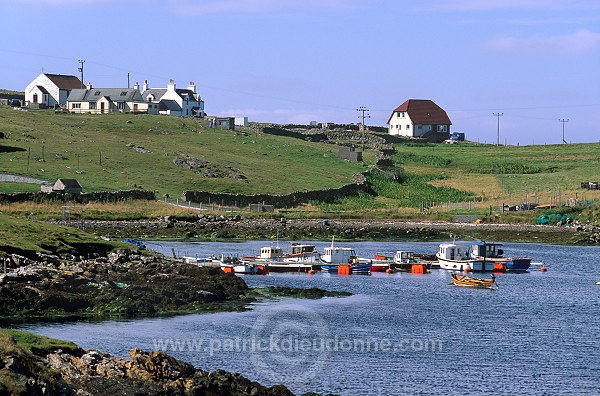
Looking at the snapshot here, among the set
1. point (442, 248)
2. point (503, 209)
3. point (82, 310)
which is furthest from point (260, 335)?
point (503, 209)

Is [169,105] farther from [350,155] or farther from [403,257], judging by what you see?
[403,257]

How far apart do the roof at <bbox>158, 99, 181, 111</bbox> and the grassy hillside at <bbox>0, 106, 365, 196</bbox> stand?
54.8ft

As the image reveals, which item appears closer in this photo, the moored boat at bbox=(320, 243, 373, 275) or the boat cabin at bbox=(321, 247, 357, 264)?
the moored boat at bbox=(320, 243, 373, 275)

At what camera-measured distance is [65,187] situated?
356ft

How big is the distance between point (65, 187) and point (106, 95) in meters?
83.6

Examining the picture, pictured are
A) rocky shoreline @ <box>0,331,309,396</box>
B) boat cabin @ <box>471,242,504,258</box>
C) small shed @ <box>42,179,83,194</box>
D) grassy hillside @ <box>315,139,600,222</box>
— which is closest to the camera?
rocky shoreline @ <box>0,331,309,396</box>

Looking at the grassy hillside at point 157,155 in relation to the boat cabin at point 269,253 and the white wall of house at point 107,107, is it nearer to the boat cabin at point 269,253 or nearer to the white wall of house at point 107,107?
the white wall of house at point 107,107

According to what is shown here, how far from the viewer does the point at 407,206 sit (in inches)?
5379

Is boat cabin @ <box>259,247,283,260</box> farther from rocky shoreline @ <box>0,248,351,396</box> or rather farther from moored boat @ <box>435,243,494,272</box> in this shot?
rocky shoreline @ <box>0,248,351,396</box>

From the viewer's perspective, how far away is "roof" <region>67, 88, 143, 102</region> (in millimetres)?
188000

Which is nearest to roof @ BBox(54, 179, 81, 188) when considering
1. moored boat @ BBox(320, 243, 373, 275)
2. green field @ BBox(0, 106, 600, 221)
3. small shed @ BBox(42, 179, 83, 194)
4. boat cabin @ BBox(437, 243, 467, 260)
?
small shed @ BBox(42, 179, 83, 194)

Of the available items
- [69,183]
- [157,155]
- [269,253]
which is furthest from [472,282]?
[157,155]

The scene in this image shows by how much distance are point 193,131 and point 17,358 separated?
137865mm

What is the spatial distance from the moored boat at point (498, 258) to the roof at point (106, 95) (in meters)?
106
